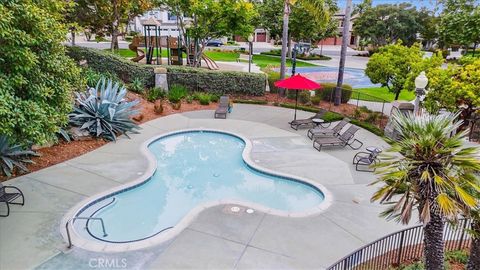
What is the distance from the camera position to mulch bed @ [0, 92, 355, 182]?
12.1 meters

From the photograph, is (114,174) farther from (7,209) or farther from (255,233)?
(255,233)

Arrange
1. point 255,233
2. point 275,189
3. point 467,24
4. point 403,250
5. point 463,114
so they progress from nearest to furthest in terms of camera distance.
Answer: point 403,250
point 255,233
point 275,189
point 463,114
point 467,24

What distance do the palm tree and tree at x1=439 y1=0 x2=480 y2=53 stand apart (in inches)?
1544

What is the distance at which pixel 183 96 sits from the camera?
68.8 feet

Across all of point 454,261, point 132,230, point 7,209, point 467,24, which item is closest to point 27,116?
point 7,209

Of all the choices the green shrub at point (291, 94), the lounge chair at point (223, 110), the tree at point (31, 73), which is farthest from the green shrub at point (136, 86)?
the tree at point (31, 73)

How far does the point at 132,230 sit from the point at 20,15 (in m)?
5.54

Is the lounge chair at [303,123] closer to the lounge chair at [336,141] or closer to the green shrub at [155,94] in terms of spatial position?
the lounge chair at [336,141]

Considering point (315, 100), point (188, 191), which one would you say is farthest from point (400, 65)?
point (188, 191)

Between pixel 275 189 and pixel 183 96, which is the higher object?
pixel 183 96

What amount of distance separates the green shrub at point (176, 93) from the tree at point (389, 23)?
1875 inches

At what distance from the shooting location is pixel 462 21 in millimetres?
39969

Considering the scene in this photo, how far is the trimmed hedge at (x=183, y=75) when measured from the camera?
20672mm

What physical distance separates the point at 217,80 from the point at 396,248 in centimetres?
1625
